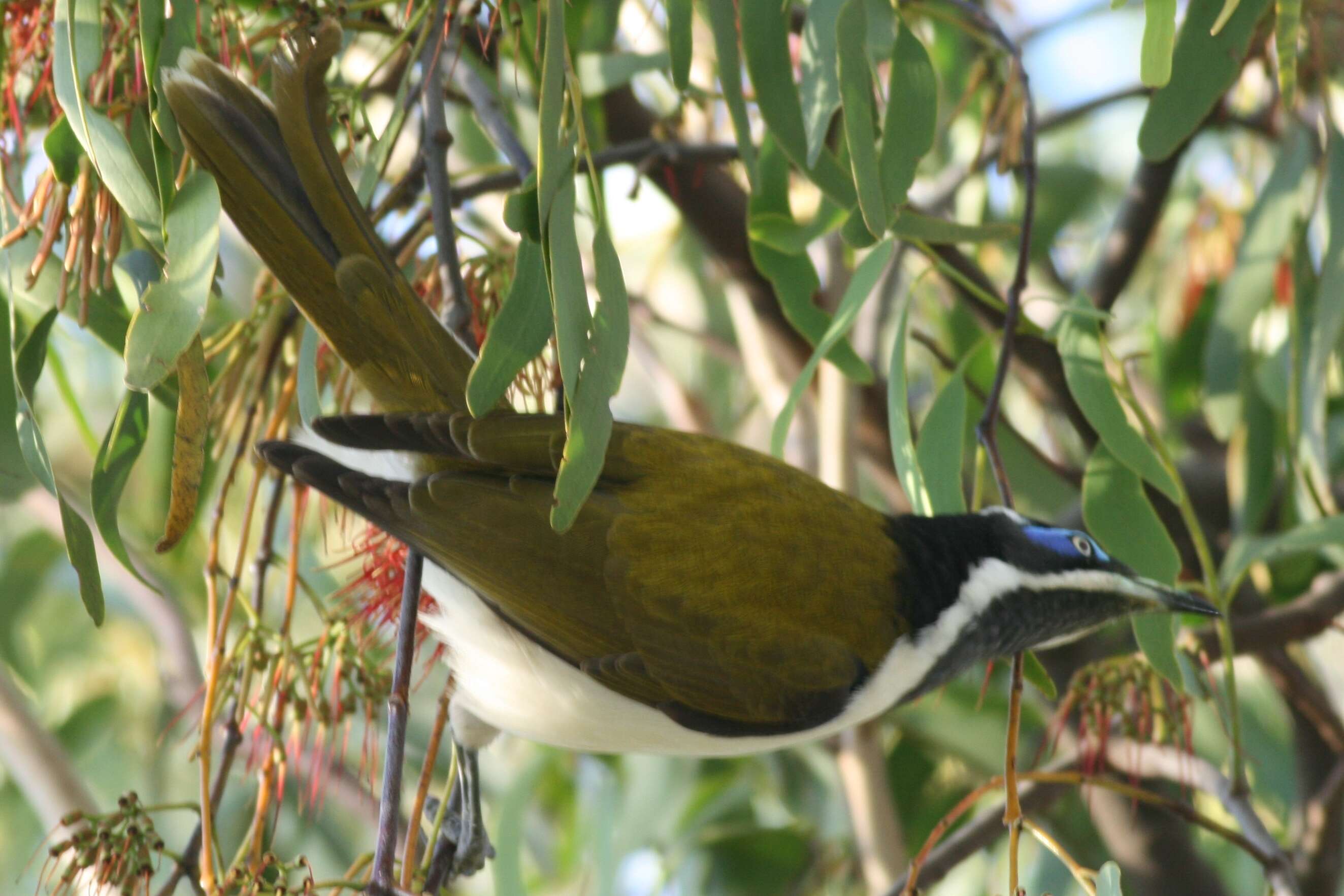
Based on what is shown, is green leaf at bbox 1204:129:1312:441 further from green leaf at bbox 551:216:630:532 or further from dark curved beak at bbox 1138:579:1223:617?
green leaf at bbox 551:216:630:532

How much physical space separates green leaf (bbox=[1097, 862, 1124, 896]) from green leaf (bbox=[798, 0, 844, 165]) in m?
0.78

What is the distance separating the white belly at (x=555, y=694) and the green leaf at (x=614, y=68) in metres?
0.87

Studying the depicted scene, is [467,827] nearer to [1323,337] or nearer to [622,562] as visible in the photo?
[622,562]

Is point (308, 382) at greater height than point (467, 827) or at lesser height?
greater

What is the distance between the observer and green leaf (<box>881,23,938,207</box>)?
155 centimetres

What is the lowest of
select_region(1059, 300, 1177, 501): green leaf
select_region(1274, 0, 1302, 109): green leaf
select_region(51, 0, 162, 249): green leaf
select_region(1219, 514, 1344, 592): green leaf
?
select_region(1219, 514, 1344, 592): green leaf

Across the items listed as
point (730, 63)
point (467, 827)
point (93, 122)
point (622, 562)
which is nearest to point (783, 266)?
point (730, 63)

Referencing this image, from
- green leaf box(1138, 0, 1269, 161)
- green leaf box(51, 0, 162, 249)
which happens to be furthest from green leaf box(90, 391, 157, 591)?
green leaf box(1138, 0, 1269, 161)

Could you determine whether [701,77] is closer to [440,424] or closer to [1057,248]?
[1057,248]

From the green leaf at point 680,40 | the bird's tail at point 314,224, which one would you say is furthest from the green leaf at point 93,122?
the green leaf at point 680,40

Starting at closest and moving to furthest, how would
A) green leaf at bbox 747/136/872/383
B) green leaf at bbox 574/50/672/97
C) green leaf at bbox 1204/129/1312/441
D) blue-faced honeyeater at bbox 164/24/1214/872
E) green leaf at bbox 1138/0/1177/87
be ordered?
green leaf at bbox 1138/0/1177/87 → blue-faced honeyeater at bbox 164/24/1214/872 → green leaf at bbox 747/136/872/383 → green leaf at bbox 574/50/672/97 → green leaf at bbox 1204/129/1312/441

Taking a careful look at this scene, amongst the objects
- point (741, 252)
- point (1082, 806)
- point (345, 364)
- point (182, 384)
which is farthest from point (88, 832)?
point (1082, 806)

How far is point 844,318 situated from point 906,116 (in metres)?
0.27

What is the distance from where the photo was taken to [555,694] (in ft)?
5.99
